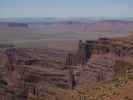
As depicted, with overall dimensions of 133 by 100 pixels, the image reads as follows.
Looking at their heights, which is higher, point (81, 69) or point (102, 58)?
point (102, 58)

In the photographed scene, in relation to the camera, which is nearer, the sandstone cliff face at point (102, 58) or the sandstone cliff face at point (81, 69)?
Answer: the sandstone cliff face at point (81, 69)

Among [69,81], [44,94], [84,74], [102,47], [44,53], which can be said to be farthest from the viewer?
[44,53]

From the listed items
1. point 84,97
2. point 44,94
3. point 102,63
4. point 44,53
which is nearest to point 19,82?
point 102,63

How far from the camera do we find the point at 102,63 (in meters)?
52.6

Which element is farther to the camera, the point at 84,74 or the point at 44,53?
the point at 44,53

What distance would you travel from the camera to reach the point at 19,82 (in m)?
47.8

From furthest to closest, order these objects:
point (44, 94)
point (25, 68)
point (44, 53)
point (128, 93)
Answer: point (44, 53) → point (25, 68) → point (44, 94) → point (128, 93)

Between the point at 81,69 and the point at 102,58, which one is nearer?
the point at 81,69

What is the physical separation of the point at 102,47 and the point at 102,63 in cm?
591

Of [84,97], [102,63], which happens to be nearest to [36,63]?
[102,63]

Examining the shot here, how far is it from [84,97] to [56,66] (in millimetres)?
39997

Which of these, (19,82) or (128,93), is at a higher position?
(128,93)

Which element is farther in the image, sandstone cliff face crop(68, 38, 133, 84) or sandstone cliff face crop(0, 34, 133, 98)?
sandstone cliff face crop(68, 38, 133, 84)

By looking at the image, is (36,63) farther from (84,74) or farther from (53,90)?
(53,90)
